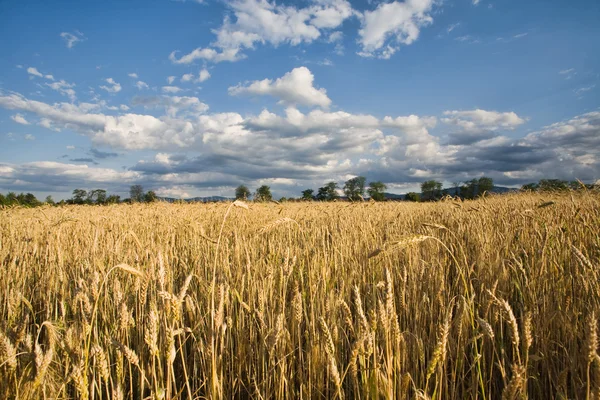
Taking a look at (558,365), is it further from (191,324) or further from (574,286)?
(191,324)

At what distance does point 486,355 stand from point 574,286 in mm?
1096

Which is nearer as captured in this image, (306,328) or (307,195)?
(306,328)

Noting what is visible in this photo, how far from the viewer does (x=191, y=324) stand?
2.78 meters

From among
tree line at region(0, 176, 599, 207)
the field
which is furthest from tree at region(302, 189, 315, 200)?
the field

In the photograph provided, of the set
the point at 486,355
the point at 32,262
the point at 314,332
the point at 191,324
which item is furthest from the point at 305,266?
the point at 32,262

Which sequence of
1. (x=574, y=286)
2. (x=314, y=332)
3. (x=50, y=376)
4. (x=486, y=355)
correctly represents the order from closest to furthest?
1. (x=50, y=376)
2. (x=314, y=332)
3. (x=486, y=355)
4. (x=574, y=286)

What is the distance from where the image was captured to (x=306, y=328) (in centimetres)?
256

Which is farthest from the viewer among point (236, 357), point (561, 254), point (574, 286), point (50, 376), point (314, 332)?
point (561, 254)

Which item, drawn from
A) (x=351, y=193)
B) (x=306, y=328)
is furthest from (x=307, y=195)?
(x=306, y=328)

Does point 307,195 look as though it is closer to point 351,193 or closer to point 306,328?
point 351,193

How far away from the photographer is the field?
142 centimetres

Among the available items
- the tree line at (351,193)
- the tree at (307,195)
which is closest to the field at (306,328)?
the tree line at (351,193)

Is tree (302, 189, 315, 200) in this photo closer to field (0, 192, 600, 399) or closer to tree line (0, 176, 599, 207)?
tree line (0, 176, 599, 207)

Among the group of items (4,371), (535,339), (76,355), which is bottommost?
(535,339)
